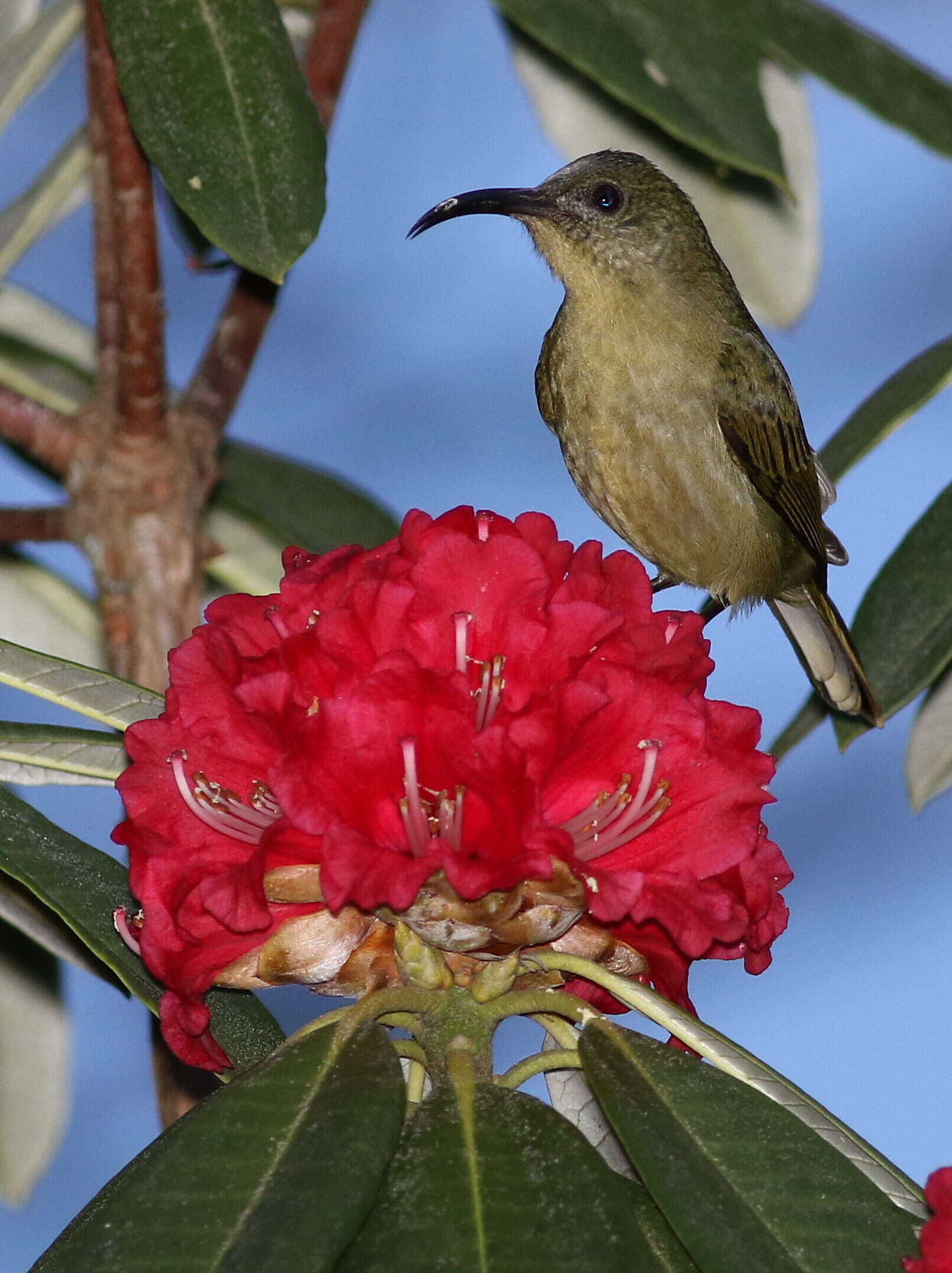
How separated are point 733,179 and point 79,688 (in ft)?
5.63

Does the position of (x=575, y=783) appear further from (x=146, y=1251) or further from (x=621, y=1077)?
(x=146, y=1251)

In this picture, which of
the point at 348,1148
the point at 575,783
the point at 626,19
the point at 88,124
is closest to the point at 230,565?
the point at 88,124

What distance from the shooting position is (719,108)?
170 cm

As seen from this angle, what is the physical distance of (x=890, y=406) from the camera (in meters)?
1.83

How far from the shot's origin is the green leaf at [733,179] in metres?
2.48

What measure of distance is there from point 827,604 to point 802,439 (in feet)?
0.95

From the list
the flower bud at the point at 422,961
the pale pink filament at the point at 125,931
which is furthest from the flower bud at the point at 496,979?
the pale pink filament at the point at 125,931

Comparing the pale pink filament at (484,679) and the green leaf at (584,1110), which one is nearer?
the pale pink filament at (484,679)

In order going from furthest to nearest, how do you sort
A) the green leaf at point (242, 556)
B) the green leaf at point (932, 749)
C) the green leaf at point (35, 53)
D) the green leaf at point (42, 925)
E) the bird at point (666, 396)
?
the green leaf at point (242, 556) → the bird at point (666, 396) → the green leaf at point (35, 53) → the green leaf at point (932, 749) → the green leaf at point (42, 925)

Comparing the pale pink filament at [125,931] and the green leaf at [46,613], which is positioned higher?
the green leaf at [46,613]

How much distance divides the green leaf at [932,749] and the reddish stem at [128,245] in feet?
3.43

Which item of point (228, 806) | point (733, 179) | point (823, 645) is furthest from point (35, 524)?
point (733, 179)

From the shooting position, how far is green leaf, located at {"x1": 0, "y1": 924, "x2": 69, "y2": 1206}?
2.03 metres

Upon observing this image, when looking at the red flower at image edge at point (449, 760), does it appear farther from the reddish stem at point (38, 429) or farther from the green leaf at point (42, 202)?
the green leaf at point (42, 202)
